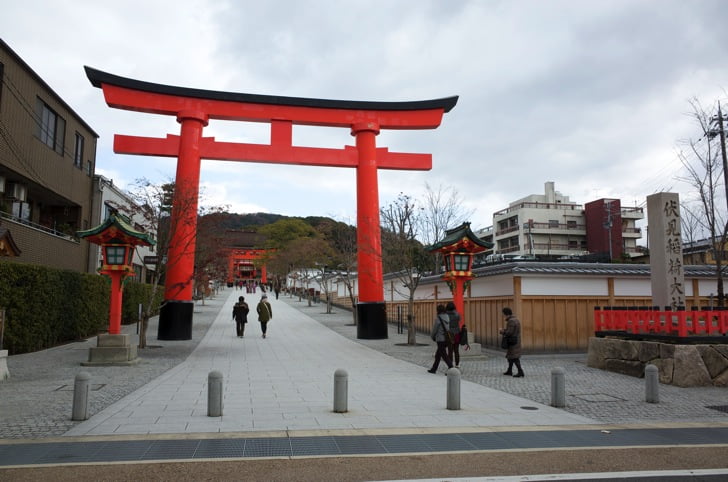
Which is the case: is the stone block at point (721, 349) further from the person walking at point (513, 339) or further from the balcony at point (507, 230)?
the balcony at point (507, 230)

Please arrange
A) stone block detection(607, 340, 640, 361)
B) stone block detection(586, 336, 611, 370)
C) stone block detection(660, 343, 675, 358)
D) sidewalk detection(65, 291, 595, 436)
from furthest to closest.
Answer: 1. stone block detection(586, 336, 611, 370)
2. stone block detection(607, 340, 640, 361)
3. stone block detection(660, 343, 675, 358)
4. sidewalk detection(65, 291, 595, 436)

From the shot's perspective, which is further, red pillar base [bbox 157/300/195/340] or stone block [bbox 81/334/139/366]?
red pillar base [bbox 157/300/195/340]

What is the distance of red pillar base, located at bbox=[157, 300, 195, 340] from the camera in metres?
18.9

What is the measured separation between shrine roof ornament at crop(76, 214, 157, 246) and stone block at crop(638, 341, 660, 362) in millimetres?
13483

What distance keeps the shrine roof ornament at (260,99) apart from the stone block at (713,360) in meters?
14.3

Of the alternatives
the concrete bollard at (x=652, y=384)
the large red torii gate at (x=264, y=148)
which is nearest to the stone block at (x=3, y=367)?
the large red torii gate at (x=264, y=148)

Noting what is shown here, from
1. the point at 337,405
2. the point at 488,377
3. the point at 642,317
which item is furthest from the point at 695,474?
the point at 642,317

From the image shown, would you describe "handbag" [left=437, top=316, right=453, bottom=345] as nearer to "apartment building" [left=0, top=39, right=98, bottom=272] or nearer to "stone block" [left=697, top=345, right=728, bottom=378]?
"stone block" [left=697, top=345, right=728, bottom=378]

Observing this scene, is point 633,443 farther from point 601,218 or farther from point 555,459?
point 601,218

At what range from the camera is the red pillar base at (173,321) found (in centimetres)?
1894

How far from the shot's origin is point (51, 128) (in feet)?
67.4

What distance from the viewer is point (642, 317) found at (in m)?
12.9

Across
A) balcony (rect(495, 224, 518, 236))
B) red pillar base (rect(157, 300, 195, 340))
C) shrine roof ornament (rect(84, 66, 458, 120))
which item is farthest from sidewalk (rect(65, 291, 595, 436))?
balcony (rect(495, 224, 518, 236))

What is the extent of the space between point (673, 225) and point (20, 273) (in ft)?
57.3
